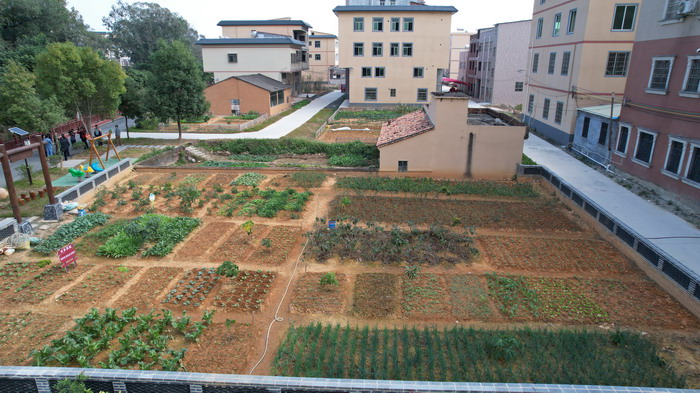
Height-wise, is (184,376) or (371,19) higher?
(371,19)

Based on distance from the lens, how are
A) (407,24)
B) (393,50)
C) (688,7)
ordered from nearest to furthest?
(688,7)
(407,24)
(393,50)

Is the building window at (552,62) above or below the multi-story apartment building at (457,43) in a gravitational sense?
below

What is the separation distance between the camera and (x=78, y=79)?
2350cm

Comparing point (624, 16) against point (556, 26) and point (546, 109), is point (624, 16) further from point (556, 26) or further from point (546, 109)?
point (546, 109)

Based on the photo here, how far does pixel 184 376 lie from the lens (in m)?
6.93

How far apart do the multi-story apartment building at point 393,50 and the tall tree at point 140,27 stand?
3251cm

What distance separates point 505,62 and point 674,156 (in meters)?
29.7

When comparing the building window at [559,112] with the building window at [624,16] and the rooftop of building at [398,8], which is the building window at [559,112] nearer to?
the building window at [624,16]

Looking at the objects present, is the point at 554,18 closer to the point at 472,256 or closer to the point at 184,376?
the point at 472,256

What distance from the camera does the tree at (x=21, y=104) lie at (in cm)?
1977

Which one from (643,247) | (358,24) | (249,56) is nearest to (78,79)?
(249,56)

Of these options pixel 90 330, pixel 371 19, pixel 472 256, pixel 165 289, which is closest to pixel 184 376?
pixel 90 330

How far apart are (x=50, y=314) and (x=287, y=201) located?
920 cm

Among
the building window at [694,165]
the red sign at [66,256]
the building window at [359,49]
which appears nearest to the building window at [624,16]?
the building window at [694,165]
